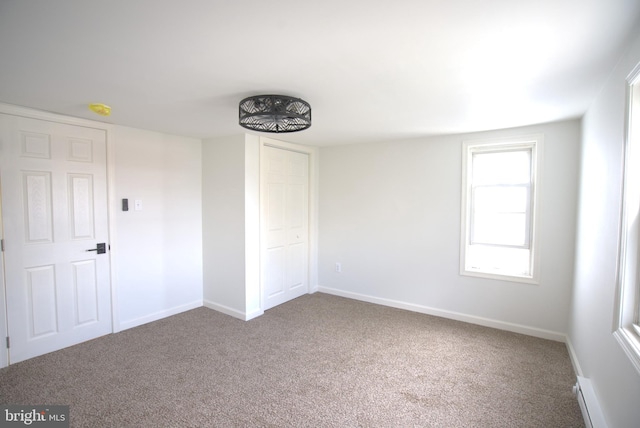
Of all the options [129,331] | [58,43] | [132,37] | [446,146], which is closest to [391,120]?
[446,146]

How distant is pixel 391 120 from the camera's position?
120 inches

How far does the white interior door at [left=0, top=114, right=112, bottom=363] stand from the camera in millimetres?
2662

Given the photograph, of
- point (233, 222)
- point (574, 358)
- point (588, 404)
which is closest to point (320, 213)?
point (233, 222)

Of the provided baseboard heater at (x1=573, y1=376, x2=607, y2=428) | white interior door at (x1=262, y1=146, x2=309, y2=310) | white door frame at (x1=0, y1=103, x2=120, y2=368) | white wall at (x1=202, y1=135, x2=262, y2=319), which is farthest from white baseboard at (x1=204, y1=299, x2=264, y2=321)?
baseboard heater at (x1=573, y1=376, x2=607, y2=428)

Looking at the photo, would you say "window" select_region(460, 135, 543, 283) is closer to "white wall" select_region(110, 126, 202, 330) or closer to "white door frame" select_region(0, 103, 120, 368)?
"white wall" select_region(110, 126, 202, 330)

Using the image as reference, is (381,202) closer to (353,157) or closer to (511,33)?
(353,157)

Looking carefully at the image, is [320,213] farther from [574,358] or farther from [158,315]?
[574,358]

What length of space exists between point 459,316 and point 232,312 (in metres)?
2.79

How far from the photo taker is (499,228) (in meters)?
3.57

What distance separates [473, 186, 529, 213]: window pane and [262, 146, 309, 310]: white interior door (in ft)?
7.77

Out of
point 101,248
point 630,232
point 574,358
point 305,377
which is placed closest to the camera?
point 630,232

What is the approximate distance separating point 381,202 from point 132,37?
3.34 metres

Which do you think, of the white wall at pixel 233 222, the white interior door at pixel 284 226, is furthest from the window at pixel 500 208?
the white wall at pixel 233 222
